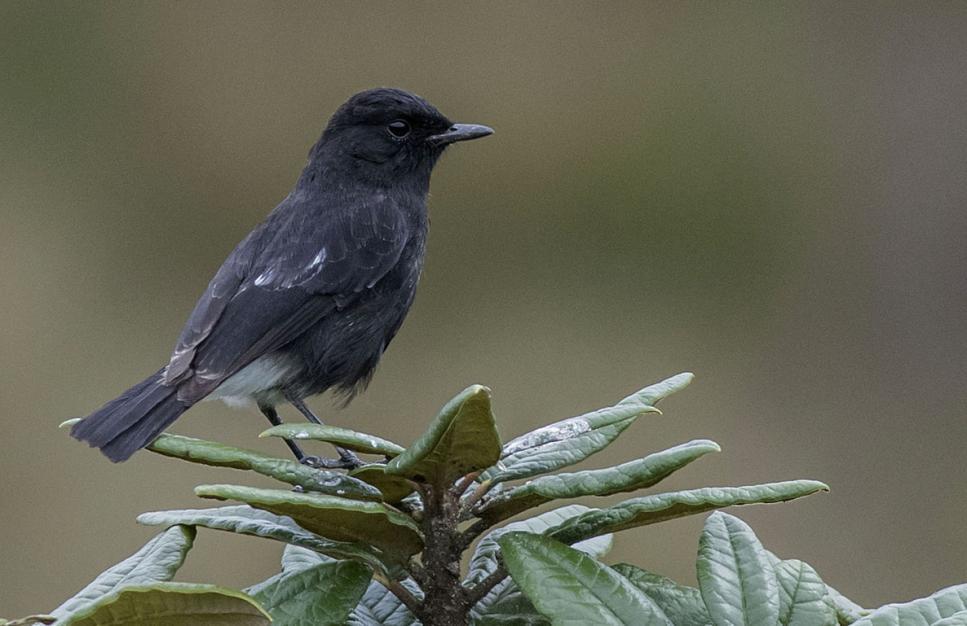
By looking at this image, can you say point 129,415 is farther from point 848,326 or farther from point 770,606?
point 848,326

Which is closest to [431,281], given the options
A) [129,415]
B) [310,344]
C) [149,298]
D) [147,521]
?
[149,298]

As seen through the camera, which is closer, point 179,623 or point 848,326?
point 179,623

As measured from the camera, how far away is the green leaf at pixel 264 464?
182 centimetres

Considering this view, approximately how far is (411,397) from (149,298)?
5.39 ft

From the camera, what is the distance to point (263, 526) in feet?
6.39

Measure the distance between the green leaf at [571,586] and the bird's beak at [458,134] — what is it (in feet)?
10.4

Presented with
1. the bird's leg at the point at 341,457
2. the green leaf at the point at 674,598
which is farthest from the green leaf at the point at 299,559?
the bird's leg at the point at 341,457

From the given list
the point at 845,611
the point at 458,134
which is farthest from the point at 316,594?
the point at 458,134

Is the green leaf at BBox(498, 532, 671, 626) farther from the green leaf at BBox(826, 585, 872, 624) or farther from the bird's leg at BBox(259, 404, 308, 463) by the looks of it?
the bird's leg at BBox(259, 404, 308, 463)

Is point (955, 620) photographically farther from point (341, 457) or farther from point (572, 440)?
point (341, 457)

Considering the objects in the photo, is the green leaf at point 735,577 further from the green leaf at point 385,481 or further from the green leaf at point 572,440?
the green leaf at point 385,481

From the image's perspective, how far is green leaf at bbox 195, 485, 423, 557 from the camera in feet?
5.59

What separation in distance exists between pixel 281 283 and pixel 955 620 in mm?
2837

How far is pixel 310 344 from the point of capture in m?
4.31
